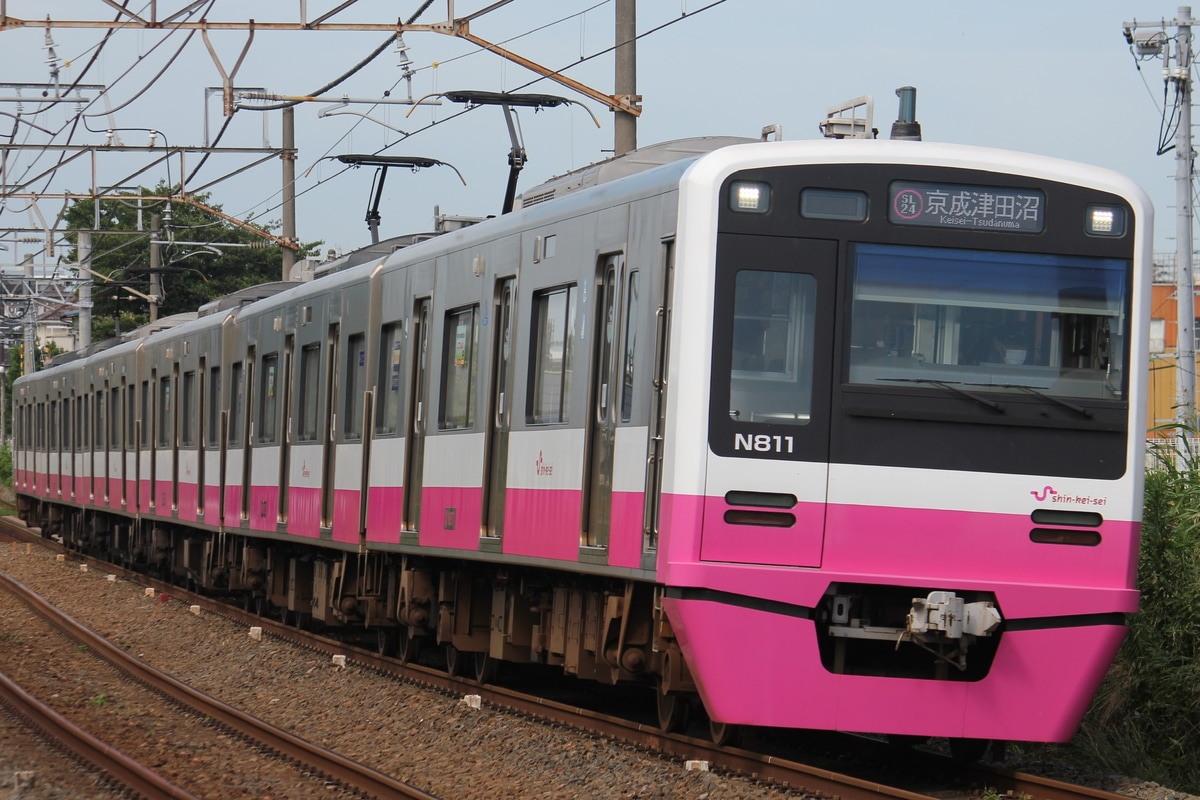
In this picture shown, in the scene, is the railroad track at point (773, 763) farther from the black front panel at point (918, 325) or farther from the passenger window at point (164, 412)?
the passenger window at point (164, 412)

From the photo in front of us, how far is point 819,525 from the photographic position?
773cm

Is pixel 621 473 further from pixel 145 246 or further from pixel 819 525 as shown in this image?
pixel 145 246

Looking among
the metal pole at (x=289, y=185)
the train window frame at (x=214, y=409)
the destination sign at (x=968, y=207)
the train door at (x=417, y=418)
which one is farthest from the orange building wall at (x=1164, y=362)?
the destination sign at (x=968, y=207)

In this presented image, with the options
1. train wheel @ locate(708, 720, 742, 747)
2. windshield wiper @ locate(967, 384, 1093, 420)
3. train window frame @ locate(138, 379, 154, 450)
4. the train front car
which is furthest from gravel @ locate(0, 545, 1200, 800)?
train window frame @ locate(138, 379, 154, 450)

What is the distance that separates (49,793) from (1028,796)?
4.46 meters

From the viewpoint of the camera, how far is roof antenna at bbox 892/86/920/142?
880 centimetres

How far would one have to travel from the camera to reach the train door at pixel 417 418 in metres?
12.2

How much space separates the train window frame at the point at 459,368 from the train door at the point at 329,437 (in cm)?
291

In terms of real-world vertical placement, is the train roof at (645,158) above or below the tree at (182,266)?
below

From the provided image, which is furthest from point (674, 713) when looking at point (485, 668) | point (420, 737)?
point (485, 668)

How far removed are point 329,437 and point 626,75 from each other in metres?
3.75

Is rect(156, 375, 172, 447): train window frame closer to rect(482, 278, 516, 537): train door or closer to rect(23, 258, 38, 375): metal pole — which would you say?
rect(482, 278, 516, 537): train door

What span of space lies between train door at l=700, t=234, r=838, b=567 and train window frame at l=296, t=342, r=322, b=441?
774 centimetres

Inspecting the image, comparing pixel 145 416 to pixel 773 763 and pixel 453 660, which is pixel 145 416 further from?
pixel 773 763
